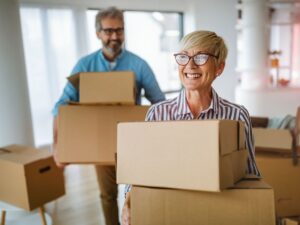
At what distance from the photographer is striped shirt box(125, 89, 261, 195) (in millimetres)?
1114

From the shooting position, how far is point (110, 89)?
150cm

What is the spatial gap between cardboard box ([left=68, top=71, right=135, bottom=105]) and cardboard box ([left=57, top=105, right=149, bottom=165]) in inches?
1.9

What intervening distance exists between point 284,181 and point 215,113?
903 mm

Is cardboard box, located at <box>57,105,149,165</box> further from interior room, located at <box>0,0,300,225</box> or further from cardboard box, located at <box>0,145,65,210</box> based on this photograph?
cardboard box, located at <box>0,145,65,210</box>

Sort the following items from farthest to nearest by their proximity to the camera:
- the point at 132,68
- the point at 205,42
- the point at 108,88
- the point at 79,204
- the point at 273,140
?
1. the point at 79,204
2. the point at 273,140
3. the point at 132,68
4. the point at 108,88
5. the point at 205,42

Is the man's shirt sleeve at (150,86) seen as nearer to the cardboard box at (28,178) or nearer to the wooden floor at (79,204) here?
the cardboard box at (28,178)

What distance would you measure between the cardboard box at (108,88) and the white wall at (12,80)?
169 centimetres

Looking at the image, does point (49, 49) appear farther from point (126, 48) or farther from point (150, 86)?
point (150, 86)

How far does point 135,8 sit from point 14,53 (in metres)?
1.94

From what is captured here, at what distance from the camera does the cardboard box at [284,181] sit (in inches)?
68.8

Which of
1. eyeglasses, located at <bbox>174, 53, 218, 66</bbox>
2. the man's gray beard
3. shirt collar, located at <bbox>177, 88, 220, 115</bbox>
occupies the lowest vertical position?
shirt collar, located at <bbox>177, 88, 220, 115</bbox>

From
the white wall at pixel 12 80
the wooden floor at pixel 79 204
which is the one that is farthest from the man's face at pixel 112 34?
the white wall at pixel 12 80

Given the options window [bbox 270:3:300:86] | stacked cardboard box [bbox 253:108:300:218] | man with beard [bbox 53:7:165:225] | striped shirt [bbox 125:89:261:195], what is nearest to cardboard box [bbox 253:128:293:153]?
stacked cardboard box [bbox 253:108:300:218]

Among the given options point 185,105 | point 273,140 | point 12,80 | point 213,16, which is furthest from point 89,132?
point 213,16
